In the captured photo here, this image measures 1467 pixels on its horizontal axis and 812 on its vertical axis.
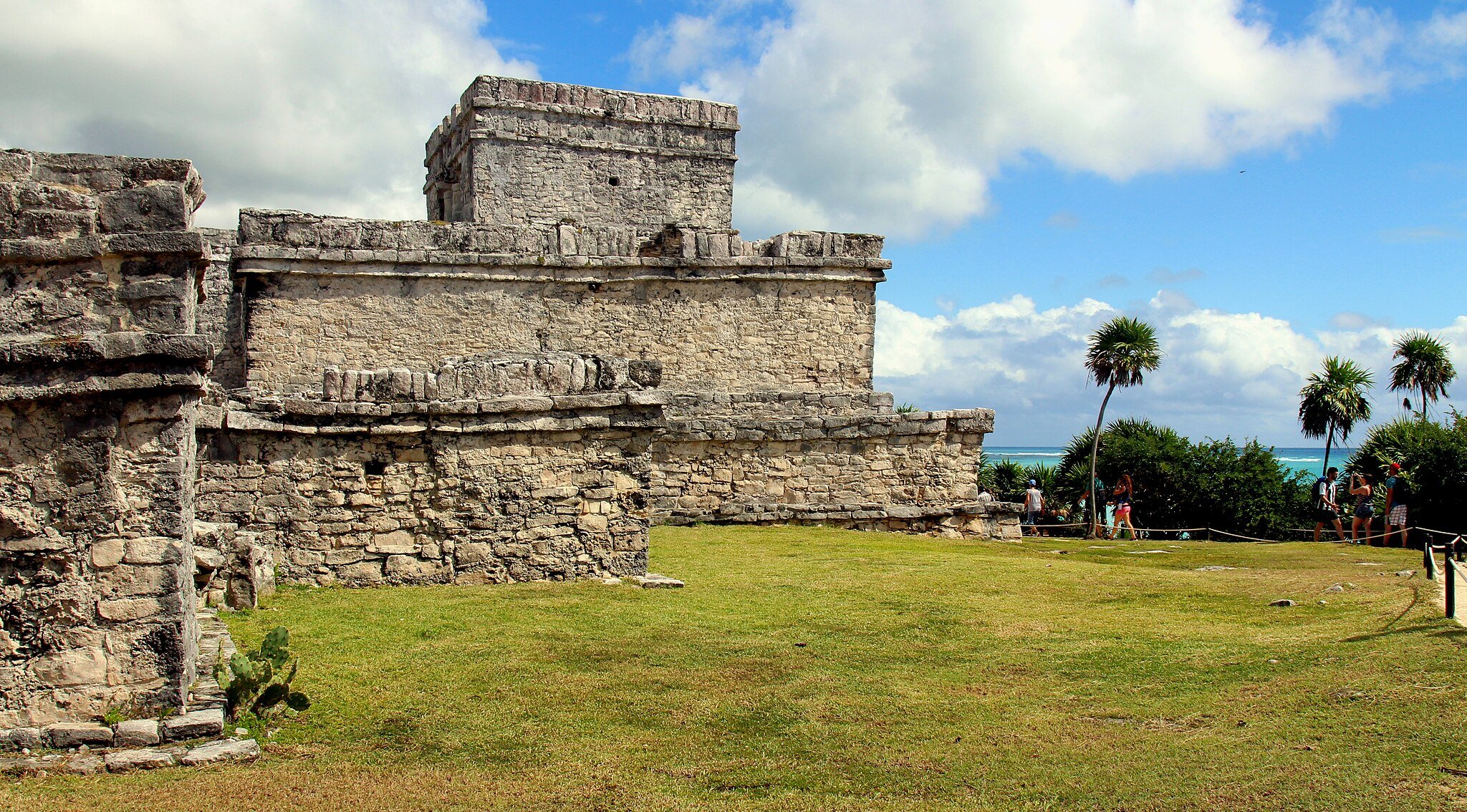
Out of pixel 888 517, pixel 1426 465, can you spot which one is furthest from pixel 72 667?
pixel 1426 465

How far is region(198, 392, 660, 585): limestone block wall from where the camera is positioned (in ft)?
29.8

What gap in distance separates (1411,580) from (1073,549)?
17.1 feet

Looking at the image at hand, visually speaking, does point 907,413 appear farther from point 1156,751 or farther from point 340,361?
point 1156,751

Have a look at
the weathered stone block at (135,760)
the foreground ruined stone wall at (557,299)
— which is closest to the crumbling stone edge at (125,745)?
the weathered stone block at (135,760)

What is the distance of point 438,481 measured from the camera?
9.30m

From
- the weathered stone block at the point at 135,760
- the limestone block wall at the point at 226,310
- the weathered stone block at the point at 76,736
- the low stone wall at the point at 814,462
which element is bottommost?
the weathered stone block at the point at 135,760

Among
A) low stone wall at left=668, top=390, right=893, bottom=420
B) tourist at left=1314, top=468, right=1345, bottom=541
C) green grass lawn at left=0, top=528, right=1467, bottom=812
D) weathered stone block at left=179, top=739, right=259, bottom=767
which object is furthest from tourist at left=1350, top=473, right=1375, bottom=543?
weathered stone block at left=179, top=739, right=259, bottom=767

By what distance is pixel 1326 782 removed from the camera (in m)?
4.70

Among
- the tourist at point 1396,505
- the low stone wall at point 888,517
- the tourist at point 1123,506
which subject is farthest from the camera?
the tourist at point 1123,506

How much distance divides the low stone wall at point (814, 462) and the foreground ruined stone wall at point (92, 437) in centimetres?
929

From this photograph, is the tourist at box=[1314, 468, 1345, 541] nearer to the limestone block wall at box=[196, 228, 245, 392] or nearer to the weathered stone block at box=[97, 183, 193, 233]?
the limestone block wall at box=[196, 228, 245, 392]

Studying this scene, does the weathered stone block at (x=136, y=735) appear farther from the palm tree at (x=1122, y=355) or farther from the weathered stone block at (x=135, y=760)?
the palm tree at (x=1122, y=355)

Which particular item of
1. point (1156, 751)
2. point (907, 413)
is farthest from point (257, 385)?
point (1156, 751)

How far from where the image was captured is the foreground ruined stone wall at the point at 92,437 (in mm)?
5109
